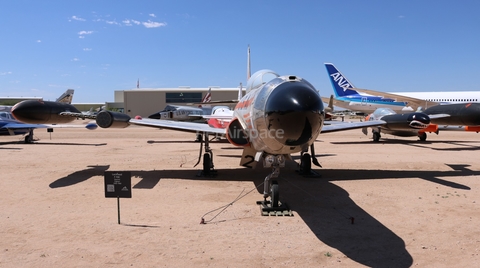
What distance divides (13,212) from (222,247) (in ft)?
17.3


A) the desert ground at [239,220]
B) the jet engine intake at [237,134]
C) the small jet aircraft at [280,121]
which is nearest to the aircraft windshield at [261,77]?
the small jet aircraft at [280,121]

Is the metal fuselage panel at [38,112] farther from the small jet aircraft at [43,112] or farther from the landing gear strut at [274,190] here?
the landing gear strut at [274,190]

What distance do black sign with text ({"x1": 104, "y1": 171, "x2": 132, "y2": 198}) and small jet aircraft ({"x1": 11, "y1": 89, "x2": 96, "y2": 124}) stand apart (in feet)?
17.3

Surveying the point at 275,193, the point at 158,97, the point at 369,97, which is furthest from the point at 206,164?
the point at 158,97

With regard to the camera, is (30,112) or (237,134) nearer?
(237,134)

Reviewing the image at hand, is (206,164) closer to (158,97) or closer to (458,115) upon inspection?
(458,115)

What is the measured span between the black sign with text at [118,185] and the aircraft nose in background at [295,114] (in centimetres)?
324

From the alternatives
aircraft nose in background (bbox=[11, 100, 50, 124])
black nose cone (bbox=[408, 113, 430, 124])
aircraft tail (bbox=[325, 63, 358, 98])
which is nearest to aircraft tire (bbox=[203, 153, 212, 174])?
aircraft nose in background (bbox=[11, 100, 50, 124])

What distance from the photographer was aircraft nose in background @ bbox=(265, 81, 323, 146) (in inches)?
243

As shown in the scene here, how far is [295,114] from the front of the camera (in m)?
6.14

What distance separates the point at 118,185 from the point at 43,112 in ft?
20.4

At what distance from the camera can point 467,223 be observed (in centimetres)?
724

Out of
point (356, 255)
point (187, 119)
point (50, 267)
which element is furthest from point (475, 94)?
point (50, 267)

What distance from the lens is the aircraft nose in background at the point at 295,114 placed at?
6176 millimetres
